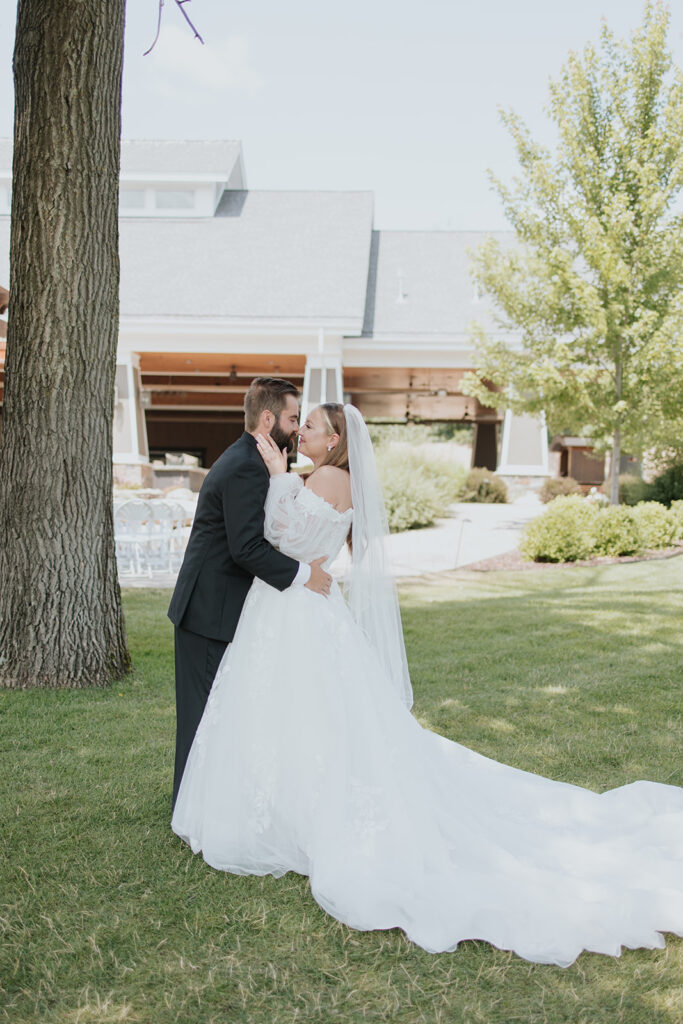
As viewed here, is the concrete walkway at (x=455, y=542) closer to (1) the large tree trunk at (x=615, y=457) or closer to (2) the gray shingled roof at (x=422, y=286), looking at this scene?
(1) the large tree trunk at (x=615, y=457)

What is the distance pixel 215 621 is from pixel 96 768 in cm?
144

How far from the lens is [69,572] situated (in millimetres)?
5539

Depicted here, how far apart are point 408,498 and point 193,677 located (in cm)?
1388

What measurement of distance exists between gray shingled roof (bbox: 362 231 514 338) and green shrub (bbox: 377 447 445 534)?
16.6ft

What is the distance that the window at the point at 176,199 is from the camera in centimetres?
2509

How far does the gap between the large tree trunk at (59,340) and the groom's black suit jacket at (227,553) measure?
222 centimetres

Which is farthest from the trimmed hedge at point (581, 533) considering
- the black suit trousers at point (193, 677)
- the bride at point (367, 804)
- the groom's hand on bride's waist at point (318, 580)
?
the black suit trousers at point (193, 677)

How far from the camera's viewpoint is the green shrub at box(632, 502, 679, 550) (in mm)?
13691

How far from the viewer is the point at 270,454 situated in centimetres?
342

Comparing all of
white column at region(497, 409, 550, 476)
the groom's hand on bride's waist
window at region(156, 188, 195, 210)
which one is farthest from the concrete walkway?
window at region(156, 188, 195, 210)

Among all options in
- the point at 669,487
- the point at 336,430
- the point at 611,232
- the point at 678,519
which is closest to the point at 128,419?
the point at 611,232

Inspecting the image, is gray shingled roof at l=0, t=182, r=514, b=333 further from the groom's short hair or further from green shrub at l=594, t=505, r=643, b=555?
the groom's short hair

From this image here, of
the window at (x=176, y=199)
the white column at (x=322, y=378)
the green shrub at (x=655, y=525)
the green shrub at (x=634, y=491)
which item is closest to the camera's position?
the green shrub at (x=655, y=525)

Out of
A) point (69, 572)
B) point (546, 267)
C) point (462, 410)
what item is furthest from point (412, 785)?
point (462, 410)
